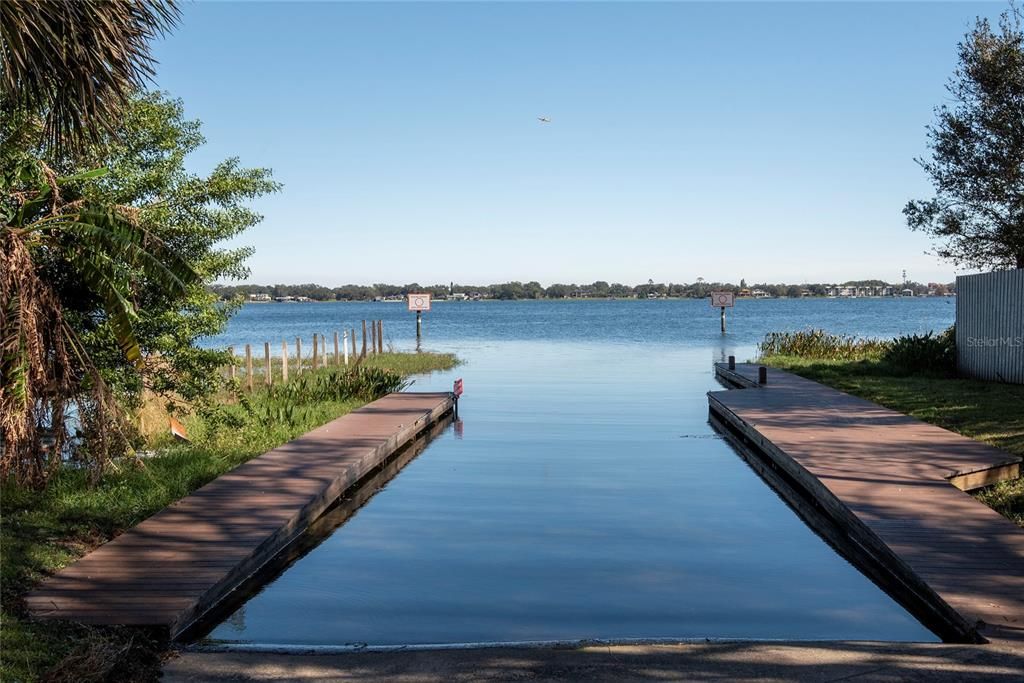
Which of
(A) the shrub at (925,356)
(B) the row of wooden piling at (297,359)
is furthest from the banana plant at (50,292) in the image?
(A) the shrub at (925,356)

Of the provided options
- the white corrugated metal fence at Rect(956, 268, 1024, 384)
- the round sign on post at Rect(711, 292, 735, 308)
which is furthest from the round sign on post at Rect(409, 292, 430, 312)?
the white corrugated metal fence at Rect(956, 268, 1024, 384)

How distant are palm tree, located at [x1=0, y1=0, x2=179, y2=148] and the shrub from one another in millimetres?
18790

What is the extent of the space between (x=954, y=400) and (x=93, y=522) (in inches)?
557

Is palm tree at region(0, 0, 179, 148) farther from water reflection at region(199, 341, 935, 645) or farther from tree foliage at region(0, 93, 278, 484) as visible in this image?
water reflection at region(199, 341, 935, 645)

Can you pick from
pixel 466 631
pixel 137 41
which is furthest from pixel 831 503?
pixel 137 41

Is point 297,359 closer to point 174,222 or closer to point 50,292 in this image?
point 174,222

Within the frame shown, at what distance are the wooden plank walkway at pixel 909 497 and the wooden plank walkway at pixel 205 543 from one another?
520 cm

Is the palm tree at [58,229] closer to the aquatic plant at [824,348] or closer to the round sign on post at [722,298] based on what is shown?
the aquatic plant at [824,348]

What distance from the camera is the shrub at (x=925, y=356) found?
2188cm

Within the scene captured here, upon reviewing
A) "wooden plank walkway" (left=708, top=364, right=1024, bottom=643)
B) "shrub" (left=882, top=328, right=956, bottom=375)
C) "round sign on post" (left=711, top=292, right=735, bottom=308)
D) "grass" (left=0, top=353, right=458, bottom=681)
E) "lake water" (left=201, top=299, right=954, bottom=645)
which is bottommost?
"lake water" (left=201, top=299, right=954, bottom=645)

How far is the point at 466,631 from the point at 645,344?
42.9 m

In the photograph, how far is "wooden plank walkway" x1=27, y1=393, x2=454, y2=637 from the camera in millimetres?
6531

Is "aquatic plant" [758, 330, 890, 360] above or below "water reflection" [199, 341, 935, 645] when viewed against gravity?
above

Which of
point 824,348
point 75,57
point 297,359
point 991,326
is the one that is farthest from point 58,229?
point 824,348
